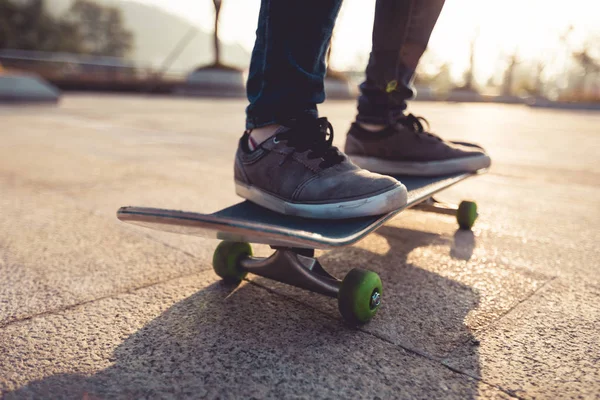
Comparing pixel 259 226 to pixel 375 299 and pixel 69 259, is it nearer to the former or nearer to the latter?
pixel 375 299

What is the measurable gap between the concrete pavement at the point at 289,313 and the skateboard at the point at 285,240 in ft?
0.20

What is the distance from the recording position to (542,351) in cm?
101

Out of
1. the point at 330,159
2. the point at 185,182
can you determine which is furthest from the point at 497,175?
the point at 330,159

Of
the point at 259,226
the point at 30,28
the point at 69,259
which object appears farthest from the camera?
the point at 30,28

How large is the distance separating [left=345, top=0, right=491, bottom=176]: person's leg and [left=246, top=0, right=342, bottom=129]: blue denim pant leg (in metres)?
0.52

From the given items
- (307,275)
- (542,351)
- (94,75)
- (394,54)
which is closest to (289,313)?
(307,275)

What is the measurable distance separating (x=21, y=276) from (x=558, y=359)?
1.38 m

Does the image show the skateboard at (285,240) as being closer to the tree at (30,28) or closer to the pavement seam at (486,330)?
the pavement seam at (486,330)

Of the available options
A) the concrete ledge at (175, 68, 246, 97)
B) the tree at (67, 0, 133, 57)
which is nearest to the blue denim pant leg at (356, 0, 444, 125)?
the concrete ledge at (175, 68, 246, 97)

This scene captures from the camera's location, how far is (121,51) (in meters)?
55.2

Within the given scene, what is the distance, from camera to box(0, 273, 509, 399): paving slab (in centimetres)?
86

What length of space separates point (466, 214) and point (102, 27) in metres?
63.8

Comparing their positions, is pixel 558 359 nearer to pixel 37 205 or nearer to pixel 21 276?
pixel 21 276

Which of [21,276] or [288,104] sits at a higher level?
[288,104]
